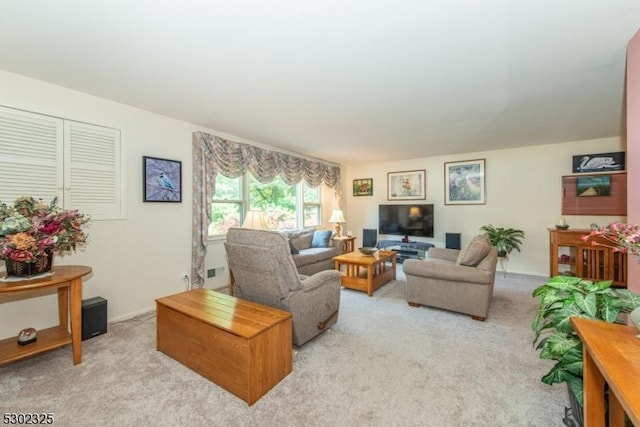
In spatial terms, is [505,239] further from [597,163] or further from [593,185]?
[597,163]

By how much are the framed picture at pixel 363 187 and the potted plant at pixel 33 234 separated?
17.9 feet

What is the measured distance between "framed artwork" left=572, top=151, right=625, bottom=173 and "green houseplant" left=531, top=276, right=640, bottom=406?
13.6 ft

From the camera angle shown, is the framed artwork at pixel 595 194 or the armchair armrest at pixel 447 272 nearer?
the armchair armrest at pixel 447 272

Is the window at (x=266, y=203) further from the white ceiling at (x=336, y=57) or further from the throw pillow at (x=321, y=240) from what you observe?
the white ceiling at (x=336, y=57)

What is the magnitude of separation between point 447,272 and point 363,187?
398cm

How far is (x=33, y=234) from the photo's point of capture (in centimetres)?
193

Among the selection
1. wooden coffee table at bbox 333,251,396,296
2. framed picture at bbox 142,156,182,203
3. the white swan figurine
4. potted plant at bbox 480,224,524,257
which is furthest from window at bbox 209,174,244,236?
the white swan figurine

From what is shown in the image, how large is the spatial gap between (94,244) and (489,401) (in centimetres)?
362

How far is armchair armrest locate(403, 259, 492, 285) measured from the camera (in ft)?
9.29

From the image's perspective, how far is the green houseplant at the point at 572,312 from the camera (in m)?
1.34

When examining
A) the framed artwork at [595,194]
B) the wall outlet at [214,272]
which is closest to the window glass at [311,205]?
the wall outlet at [214,272]

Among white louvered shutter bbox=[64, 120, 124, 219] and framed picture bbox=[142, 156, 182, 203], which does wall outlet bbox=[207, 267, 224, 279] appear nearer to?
framed picture bbox=[142, 156, 182, 203]

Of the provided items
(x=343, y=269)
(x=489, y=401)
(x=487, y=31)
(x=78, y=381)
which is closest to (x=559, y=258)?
(x=343, y=269)

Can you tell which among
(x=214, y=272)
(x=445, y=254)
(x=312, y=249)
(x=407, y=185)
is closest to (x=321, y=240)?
(x=312, y=249)
